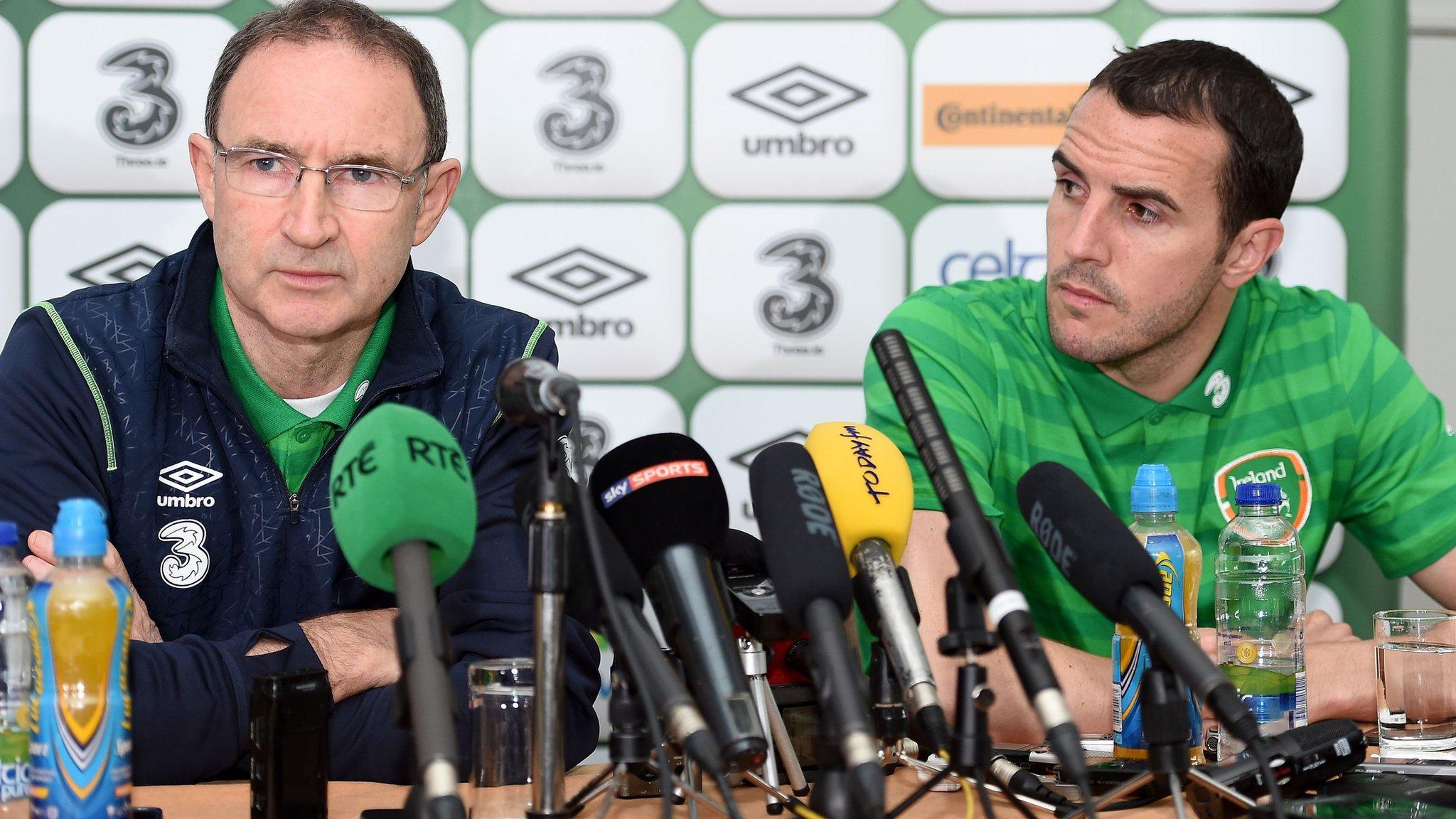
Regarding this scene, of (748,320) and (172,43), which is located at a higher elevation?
(172,43)

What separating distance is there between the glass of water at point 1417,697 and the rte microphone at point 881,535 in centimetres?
75

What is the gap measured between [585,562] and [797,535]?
0.53 ft

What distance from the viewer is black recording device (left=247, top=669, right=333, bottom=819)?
1202 mm

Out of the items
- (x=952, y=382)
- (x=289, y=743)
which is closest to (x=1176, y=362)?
(x=952, y=382)

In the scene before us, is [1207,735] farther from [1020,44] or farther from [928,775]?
[1020,44]

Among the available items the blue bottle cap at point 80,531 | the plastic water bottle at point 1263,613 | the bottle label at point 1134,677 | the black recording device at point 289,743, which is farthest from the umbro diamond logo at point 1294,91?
the blue bottle cap at point 80,531

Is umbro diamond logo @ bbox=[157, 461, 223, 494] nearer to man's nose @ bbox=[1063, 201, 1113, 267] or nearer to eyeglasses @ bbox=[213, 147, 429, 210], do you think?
eyeglasses @ bbox=[213, 147, 429, 210]

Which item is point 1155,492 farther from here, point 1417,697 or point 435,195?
point 435,195

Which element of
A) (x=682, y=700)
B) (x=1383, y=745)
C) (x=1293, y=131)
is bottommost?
(x=1383, y=745)

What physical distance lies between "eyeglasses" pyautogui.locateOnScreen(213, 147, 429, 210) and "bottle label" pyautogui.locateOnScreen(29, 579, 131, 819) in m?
0.84

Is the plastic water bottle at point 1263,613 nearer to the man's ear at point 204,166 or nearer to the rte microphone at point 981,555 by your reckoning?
the rte microphone at point 981,555

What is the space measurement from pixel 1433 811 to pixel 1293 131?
1309mm

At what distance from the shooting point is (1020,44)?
2.73 metres

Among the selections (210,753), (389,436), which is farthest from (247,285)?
(389,436)
